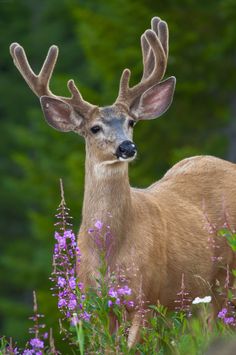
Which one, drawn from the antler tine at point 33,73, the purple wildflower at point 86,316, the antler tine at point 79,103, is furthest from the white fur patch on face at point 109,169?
the purple wildflower at point 86,316

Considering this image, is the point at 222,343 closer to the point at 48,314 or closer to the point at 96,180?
the point at 96,180

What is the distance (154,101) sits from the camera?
1025cm

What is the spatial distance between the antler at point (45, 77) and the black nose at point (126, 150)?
66 centimetres

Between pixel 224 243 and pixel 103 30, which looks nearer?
pixel 224 243

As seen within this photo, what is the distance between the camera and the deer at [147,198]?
9.18 m

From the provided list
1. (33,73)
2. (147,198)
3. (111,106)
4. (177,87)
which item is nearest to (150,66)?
(111,106)

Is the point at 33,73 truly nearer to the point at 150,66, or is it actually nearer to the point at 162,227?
the point at 150,66

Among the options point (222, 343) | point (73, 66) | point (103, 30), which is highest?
point (73, 66)

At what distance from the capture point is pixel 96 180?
941 cm

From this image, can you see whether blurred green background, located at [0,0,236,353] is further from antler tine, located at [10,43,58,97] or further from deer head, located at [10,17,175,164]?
antler tine, located at [10,43,58,97]

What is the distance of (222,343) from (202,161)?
4837 mm

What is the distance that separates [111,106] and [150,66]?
82 centimetres

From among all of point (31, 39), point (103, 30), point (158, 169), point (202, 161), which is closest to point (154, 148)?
point (158, 169)

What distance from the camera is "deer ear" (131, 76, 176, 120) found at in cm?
1012
